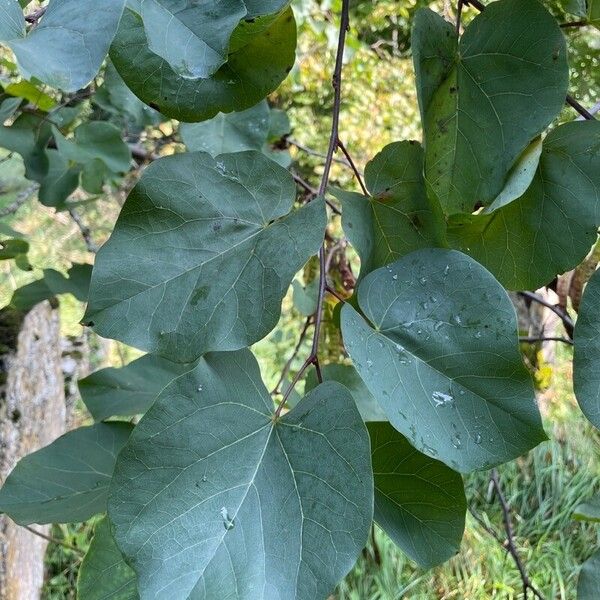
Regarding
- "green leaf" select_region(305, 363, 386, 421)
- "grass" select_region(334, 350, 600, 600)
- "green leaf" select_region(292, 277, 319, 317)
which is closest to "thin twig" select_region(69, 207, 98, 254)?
"green leaf" select_region(292, 277, 319, 317)

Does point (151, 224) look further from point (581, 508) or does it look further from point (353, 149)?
point (353, 149)

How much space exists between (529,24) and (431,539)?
296 mm

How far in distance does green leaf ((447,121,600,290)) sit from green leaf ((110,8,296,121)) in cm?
14

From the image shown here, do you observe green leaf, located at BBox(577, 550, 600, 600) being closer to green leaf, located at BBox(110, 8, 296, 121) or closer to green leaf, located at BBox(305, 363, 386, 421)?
green leaf, located at BBox(305, 363, 386, 421)

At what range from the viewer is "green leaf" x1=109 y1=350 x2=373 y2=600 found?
0.29m

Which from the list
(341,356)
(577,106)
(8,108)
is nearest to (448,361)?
(577,106)

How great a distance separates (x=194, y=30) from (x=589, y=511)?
1.17ft

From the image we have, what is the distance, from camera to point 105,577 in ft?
1.30

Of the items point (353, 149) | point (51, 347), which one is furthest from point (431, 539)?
point (353, 149)

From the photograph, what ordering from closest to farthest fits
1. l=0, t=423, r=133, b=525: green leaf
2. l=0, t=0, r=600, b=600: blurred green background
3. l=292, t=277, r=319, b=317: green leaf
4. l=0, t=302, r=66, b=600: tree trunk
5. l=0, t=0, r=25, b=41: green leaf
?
l=0, t=0, r=25, b=41: green leaf
l=0, t=423, r=133, b=525: green leaf
l=292, t=277, r=319, b=317: green leaf
l=0, t=302, r=66, b=600: tree trunk
l=0, t=0, r=600, b=600: blurred green background

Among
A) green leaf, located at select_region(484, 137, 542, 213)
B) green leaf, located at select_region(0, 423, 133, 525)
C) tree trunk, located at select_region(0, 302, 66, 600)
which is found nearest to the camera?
green leaf, located at select_region(484, 137, 542, 213)

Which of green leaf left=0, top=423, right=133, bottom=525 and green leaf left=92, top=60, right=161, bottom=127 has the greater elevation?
green leaf left=92, top=60, right=161, bottom=127

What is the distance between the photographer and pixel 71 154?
0.82 m

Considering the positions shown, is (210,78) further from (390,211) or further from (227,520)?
(227,520)
